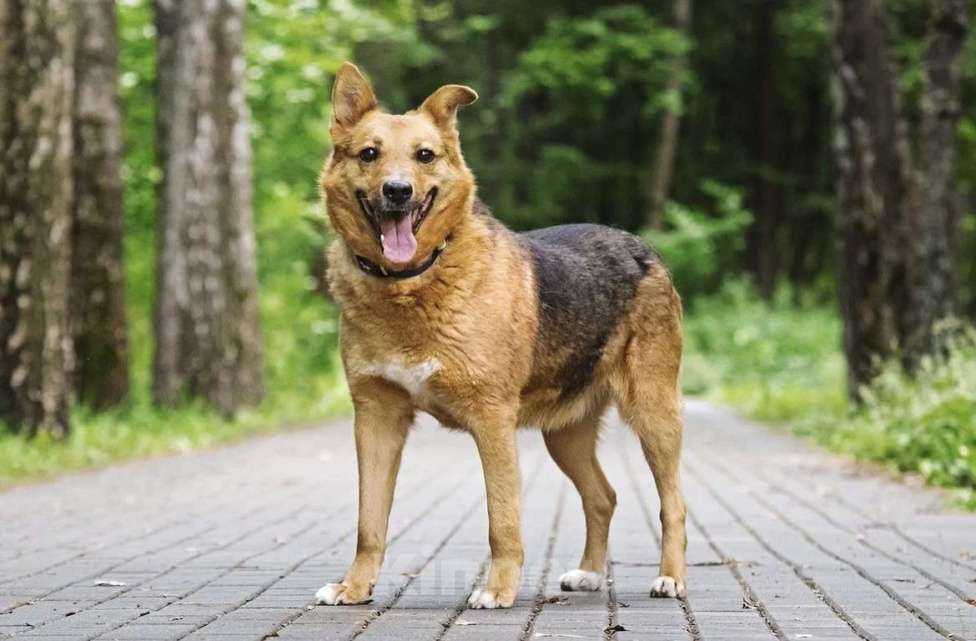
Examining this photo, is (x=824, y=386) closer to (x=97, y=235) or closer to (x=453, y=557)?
(x=97, y=235)

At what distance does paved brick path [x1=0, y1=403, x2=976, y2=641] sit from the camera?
603 centimetres

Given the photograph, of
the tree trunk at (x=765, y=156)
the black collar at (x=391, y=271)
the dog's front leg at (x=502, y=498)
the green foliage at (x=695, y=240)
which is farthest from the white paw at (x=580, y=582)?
the tree trunk at (x=765, y=156)

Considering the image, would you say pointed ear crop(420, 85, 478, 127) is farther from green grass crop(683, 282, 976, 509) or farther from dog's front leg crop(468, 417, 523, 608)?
green grass crop(683, 282, 976, 509)

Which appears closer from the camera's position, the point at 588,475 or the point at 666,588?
the point at 666,588

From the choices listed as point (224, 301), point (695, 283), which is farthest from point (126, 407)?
point (695, 283)

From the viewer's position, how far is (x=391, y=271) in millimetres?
6633

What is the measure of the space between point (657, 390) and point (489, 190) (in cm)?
3533

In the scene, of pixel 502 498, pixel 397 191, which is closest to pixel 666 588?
pixel 502 498

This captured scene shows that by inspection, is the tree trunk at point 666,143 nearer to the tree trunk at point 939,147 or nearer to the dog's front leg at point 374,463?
the tree trunk at point 939,147

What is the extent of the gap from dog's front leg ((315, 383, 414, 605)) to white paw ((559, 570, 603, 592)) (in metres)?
0.87

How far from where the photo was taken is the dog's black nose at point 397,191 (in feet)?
20.9

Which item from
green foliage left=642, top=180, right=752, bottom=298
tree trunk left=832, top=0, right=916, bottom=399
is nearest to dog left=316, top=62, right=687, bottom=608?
tree trunk left=832, top=0, right=916, bottom=399

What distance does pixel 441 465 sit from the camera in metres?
14.4

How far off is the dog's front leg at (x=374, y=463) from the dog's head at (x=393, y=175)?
1.85 ft
